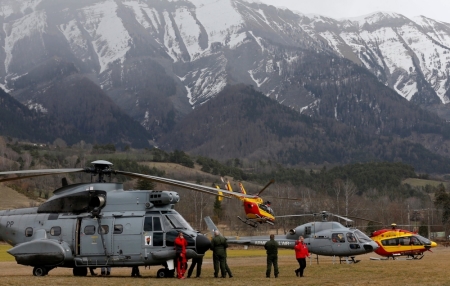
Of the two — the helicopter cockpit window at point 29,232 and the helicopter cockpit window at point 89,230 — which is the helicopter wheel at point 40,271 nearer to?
the helicopter cockpit window at point 29,232

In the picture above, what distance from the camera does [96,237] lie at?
103 ft

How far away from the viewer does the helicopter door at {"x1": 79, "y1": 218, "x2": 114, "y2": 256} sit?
31.3 metres

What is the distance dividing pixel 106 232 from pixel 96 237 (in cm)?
47

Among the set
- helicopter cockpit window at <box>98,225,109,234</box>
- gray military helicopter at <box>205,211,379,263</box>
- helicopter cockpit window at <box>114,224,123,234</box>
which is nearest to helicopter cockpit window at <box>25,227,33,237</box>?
helicopter cockpit window at <box>98,225,109,234</box>

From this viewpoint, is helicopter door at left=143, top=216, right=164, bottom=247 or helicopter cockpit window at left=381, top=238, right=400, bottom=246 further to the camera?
helicopter cockpit window at left=381, top=238, right=400, bottom=246

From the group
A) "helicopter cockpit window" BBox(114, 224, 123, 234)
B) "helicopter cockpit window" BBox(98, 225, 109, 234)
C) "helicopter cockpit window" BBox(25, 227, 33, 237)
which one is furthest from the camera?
"helicopter cockpit window" BBox(25, 227, 33, 237)

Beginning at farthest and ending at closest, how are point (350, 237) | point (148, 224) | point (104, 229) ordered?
1. point (350, 237)
2. point (104, 229)
3. point (148, 224)

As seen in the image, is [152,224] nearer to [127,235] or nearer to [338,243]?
[127,235]

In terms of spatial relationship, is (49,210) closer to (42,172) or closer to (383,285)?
(42,172)

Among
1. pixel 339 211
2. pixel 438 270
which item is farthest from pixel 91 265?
pixel 339 211

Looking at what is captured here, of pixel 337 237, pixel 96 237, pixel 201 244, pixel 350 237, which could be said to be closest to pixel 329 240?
pixel 337 237

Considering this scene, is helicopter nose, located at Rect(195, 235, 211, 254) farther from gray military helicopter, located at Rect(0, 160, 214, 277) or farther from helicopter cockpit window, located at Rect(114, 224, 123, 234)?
helicopter cockpit window, located at Rect(114, 224, 123, 234)

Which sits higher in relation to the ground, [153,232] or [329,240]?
[153,232]

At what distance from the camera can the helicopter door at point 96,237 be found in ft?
103
